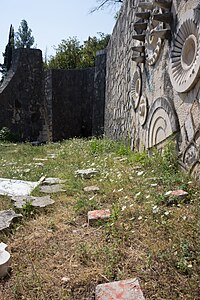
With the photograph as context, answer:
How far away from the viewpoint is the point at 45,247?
149 cm

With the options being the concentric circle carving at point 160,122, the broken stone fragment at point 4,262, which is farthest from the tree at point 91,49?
the broken stone fragment at point 4,262

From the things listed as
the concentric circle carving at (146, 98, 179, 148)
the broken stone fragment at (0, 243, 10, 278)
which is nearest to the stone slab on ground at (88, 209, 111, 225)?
the broken stone fragment at (0, 243, 10, 278)

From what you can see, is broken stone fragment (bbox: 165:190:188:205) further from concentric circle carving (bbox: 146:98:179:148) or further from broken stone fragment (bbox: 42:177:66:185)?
broken stone fragment (bbox: 42:177:66:185)

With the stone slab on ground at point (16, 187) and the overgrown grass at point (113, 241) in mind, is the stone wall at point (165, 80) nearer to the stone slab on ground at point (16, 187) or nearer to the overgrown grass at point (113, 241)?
the overgrown grass at point (113, 241)

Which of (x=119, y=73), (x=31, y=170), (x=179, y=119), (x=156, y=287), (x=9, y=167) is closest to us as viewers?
(x=156, y=287)

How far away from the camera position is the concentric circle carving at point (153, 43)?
296 centimetres

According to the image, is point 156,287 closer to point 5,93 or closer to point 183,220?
point 183,220

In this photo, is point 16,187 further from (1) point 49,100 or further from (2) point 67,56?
(2) point 67,56

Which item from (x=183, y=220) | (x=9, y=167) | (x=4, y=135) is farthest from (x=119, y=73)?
(x=183, y=220)

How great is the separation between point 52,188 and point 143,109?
5.67 ft

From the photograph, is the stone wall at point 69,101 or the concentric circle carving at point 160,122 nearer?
the concentric circle carving at point 160,122

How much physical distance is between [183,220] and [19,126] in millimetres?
6591

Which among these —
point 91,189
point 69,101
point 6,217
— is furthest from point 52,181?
point 69,101

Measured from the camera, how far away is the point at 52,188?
2477 mm
